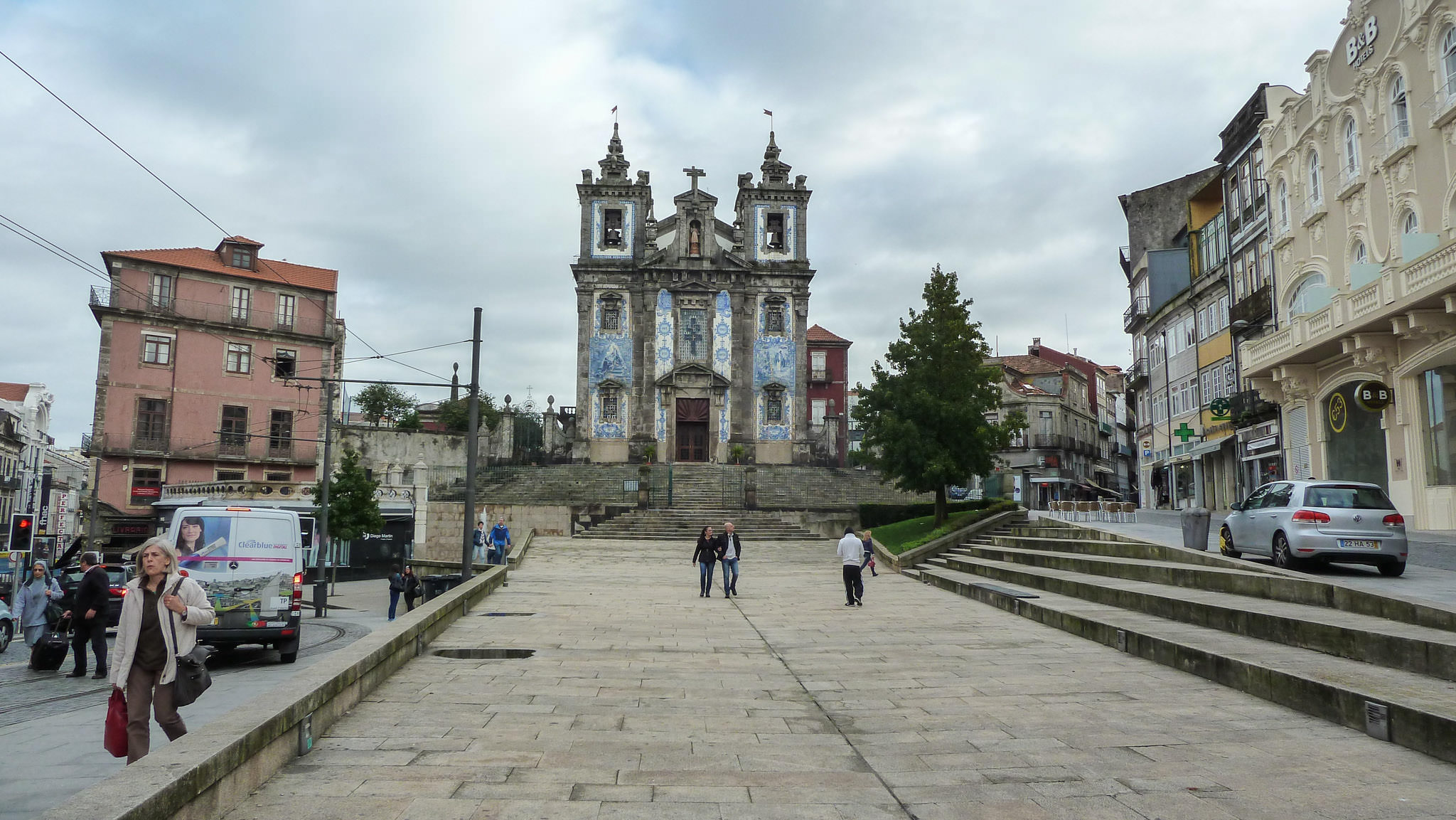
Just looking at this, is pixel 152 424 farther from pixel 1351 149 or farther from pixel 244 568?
pixel 1351 149

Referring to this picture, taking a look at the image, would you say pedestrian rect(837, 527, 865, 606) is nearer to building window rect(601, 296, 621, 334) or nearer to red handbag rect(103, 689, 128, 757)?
red handbag rect(103, 689, 128, 757)

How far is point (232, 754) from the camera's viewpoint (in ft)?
16.7

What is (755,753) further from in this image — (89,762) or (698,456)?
(698,456)

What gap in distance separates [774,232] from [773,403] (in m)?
9.19

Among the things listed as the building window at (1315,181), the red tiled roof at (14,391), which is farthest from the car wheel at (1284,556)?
the red tiled roof at (14,391)

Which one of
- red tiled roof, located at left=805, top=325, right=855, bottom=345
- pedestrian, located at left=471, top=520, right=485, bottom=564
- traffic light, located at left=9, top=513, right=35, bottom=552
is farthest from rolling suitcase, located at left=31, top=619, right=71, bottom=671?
red tiled roof, located at left=805, top=325, right=855, bottom=345

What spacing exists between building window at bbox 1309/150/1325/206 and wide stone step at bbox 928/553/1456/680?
14.5 m

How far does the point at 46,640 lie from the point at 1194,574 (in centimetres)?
1655

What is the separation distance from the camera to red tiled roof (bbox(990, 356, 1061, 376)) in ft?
235

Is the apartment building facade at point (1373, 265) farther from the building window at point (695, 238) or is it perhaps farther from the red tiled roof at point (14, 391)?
the red tiled roof at point (14, 391)

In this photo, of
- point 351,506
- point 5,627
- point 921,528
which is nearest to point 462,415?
point 351,506

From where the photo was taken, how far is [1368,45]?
2209 cm

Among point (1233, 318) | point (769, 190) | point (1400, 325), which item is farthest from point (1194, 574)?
point (769, 190)

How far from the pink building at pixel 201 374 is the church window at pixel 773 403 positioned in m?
21.4
